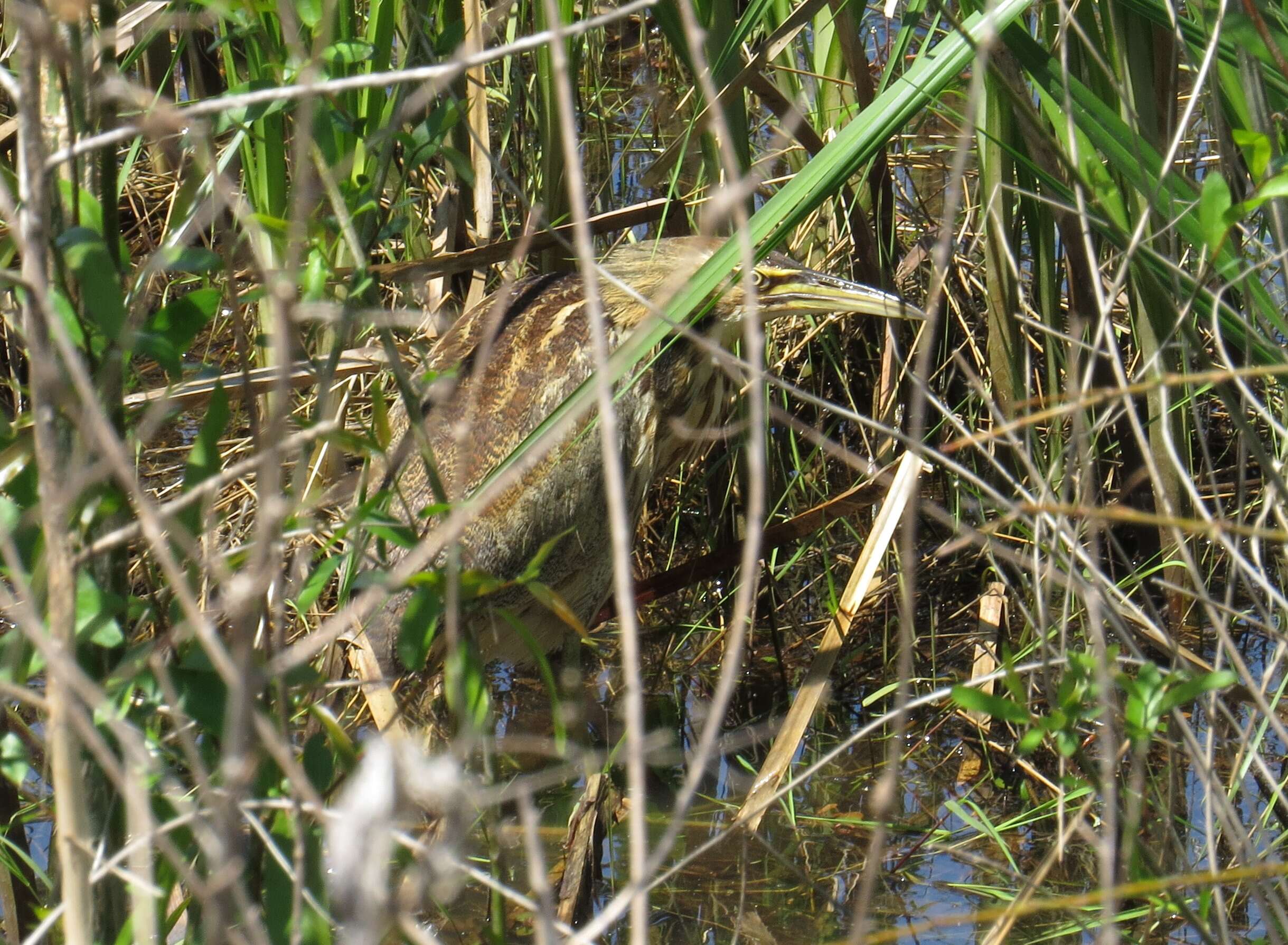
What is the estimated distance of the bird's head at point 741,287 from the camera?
9.80ft

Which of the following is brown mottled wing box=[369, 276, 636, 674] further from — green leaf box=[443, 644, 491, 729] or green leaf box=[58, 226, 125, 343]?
green leaf box=[58, 226, 125, 343]

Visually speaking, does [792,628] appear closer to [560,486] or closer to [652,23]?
[560,486]

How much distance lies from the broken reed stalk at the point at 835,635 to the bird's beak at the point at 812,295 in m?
0.35

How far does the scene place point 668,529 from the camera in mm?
3582

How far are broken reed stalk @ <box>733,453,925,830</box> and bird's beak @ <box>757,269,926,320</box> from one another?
353 millimetres

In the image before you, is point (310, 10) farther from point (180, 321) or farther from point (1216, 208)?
point (1216, 208)

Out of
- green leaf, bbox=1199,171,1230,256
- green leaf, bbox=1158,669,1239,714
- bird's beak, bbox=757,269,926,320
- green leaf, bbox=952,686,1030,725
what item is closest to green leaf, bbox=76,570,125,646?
green leaf, bbox=952,686,1030,725

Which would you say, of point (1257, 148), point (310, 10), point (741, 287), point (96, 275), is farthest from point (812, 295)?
point (96, 275)

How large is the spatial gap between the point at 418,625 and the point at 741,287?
1905 millimetres

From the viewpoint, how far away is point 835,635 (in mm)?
2779

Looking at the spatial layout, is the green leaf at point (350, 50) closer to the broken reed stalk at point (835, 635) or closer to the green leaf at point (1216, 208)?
the green leaf at point (1216, 208)

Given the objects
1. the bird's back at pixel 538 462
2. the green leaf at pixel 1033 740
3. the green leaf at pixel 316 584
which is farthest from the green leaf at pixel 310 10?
the bird's back at pixel 538 462

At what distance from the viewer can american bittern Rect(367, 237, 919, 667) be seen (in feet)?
9.57

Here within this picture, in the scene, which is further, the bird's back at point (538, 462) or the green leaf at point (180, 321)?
the bird's back at point (538, 462)
